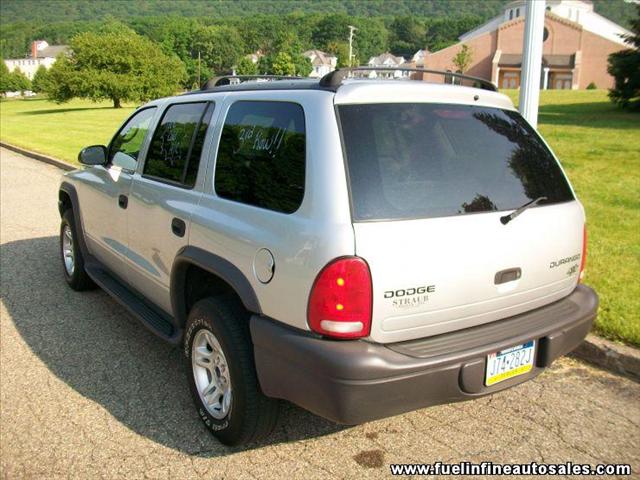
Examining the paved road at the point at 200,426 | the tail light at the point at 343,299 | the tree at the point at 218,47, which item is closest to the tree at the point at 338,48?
the tree at the point at 218,47

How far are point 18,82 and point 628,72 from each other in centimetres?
11872

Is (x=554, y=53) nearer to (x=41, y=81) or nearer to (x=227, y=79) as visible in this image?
(x=41, y=81)

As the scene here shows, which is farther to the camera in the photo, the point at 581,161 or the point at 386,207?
the point at 581,161

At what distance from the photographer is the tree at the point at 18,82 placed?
113 meters

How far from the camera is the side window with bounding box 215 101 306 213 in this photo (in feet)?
8.86

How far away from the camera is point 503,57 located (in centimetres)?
8244

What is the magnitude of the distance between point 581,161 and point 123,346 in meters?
10.6

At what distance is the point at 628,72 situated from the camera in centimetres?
2086

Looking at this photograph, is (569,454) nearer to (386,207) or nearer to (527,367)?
(527,367)

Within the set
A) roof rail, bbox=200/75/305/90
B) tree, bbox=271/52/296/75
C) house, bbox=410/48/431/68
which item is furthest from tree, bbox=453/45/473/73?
roof rail, bbox=200/75/305/90

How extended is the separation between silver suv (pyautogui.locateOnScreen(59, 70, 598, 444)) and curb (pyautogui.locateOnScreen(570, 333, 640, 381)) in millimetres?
929

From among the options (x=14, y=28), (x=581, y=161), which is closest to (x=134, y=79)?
(x=581, y=161)

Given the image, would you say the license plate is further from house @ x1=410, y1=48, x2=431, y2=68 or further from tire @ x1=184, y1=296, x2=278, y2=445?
house @ x1=410, y1=48, x2=431, y2=68

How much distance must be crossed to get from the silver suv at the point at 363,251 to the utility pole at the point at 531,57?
266 centimetres
